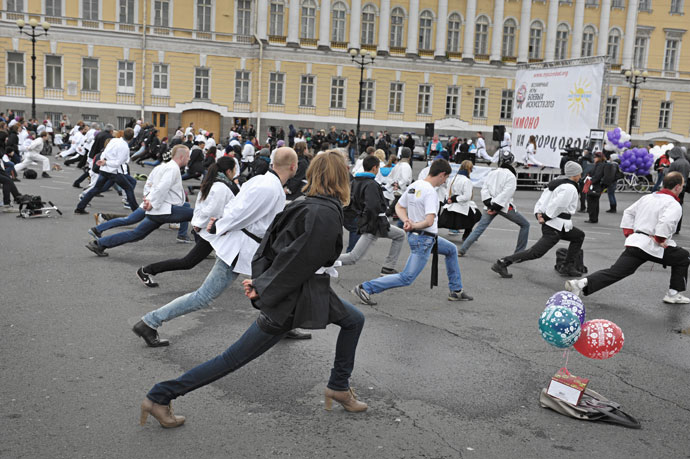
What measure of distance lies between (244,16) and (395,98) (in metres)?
12.2

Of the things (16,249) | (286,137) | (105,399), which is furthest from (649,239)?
(286,137)

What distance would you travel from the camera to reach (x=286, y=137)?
50625 mm

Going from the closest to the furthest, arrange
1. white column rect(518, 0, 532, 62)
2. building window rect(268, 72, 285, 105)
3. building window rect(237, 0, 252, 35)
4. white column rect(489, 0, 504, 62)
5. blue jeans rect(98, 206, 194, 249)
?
blue jeans rect(98, 206, 194, 249) → building window rect(237, 0, 252, 35) → building window rect(268, 72, 285, 105) → white column rect(489, 0, 504, 62) → white column rect(518, 0, 532, 62)

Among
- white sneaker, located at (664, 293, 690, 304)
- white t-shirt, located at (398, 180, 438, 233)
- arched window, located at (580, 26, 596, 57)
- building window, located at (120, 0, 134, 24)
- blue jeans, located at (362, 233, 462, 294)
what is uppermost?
arched window, located at (580, 26, 596, 57)

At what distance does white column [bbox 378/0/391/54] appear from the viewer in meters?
52.4

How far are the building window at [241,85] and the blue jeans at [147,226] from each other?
4066 centimetres

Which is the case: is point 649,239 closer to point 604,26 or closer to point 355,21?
point 355,21

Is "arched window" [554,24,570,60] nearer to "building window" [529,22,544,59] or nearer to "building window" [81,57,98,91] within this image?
"building window" [529,22,544,59]

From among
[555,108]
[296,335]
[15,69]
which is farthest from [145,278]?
[15,69]

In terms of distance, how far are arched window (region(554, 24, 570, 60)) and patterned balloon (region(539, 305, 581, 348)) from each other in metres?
55.3

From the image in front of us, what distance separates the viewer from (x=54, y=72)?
4616 centimetres

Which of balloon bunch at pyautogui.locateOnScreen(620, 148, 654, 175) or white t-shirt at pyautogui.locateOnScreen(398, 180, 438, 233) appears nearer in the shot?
white t-shirt at pyautogui.locateOnScreen(398, 180, 438, 233)

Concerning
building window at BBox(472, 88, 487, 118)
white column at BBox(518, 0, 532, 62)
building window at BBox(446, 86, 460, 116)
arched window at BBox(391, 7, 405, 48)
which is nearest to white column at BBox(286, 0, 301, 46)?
arched window at BBox(391, 7, 405, 48)

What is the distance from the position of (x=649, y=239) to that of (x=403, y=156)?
25.1 ft
